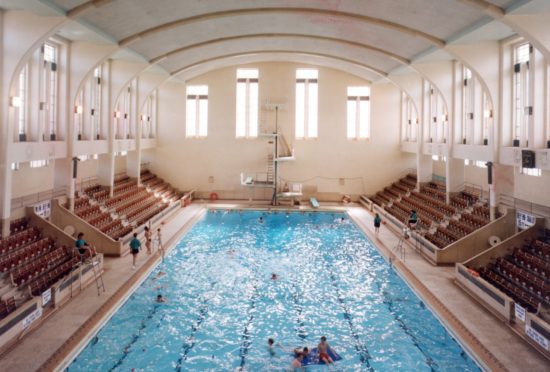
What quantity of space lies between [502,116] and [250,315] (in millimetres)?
11220

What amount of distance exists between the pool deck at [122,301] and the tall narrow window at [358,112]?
14.2 m

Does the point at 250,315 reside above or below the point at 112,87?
below

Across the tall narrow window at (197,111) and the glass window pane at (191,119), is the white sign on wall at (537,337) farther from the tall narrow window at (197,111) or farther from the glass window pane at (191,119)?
the glass window pane at (191,119)

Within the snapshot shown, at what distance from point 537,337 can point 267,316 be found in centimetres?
607

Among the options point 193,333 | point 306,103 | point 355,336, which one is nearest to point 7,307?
point 193,333

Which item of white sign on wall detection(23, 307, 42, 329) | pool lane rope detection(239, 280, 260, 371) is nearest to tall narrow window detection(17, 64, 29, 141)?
white sign on wall detection(23, 307, 42, 329)

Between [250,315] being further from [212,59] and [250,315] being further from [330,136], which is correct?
[330,136]

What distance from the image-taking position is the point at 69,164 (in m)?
16.2

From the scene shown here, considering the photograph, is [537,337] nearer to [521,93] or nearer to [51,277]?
[521,93]

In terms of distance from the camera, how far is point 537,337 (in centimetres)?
886

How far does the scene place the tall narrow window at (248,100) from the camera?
94.6 ft

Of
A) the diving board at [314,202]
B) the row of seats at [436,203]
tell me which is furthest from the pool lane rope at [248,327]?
the diving board at [314,202]

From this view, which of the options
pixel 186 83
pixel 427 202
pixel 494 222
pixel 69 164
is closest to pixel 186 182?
pixel 186 83

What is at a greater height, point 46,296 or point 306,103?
point 306,103
